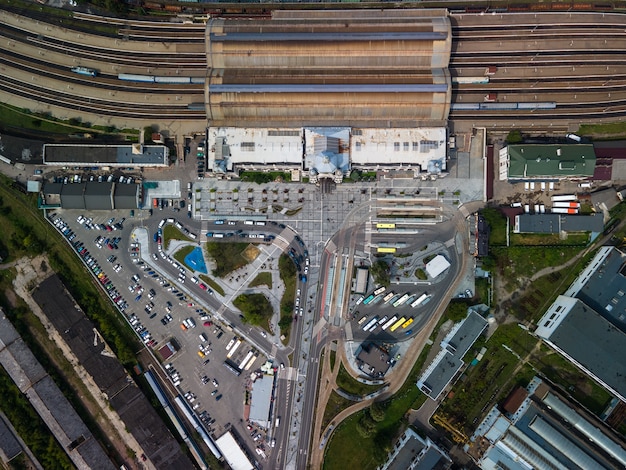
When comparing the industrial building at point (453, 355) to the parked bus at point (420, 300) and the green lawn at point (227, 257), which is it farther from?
the green lawn at point (227, 257)

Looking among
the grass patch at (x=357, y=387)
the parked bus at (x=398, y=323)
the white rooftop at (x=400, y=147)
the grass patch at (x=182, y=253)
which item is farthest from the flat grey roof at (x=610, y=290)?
the grass patch at (x=182, y=253)

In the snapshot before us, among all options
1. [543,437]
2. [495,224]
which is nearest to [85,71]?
[495,224]

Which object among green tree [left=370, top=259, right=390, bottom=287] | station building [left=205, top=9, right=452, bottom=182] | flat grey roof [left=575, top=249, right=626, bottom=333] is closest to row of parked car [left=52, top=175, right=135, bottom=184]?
station building [left=205, top=9, right=452, bottom=182]

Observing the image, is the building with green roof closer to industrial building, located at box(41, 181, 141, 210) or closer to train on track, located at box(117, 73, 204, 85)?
train on track, located at box(117, 73, 204, 85)

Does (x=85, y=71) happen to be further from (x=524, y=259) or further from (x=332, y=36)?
(x=524, y=259)

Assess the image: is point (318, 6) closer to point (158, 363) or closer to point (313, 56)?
point (313, 56)
